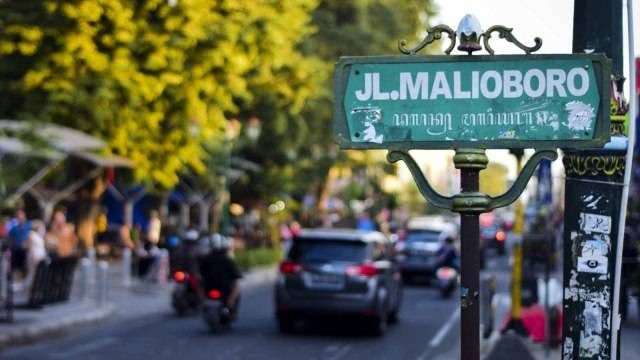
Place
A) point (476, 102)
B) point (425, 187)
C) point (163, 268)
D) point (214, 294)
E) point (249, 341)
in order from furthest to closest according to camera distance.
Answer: point (163, 268), point (214, 294), point (249, 341), point (425, 187), point (476, 102)

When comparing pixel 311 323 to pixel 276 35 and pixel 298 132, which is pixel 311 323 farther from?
pixel 298 132

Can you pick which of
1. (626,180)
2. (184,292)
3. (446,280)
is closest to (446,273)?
(446,280)

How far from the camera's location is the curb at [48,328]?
18.9 metres

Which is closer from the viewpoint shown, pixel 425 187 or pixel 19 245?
pixel 425 187

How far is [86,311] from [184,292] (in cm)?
195

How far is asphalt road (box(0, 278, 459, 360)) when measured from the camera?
700 inches

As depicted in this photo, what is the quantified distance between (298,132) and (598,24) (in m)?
43.1

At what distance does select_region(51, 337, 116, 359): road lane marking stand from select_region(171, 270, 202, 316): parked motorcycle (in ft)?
14.8

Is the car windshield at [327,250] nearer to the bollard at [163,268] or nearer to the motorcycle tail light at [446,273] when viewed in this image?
the motorcycle tail light at [446,273]

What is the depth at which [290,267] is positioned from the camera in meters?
20.5

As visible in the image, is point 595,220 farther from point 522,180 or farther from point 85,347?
point 85,347

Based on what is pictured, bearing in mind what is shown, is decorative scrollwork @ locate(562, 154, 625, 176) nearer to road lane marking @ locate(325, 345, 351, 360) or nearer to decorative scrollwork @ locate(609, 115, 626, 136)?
decorative scrollwork @ locate(609, 115, 626, 136)

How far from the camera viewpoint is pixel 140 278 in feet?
112

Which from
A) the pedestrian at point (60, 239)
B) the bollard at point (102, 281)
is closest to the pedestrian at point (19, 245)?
the pedestrian at point (60, 239)
